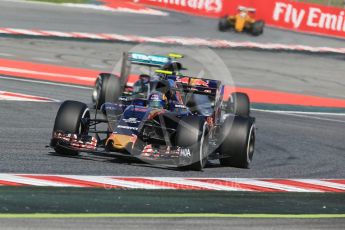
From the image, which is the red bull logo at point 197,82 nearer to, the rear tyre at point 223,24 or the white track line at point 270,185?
the white track line at point 270,185

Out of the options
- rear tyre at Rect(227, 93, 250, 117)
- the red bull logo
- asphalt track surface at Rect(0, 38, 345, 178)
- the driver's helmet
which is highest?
the red bull logo

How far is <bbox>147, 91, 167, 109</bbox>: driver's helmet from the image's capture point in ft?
39.3

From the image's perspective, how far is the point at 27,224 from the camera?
23.4ft

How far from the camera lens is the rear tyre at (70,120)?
11273mm

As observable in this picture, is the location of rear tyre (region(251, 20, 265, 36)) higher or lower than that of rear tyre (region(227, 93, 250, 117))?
lower

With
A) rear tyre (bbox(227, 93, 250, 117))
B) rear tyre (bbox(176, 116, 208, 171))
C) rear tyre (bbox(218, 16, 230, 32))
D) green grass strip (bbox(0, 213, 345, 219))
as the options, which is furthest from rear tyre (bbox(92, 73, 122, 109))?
rear tyre (bbox(218, 16, 230, 32))

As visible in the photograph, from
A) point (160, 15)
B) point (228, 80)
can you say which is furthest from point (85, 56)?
point (160, 15)

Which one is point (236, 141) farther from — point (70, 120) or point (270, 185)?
point (70, 120)

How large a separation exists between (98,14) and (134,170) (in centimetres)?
2638

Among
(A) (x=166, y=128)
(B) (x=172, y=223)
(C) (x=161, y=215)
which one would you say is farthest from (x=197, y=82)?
(B) (x=172, y=223)

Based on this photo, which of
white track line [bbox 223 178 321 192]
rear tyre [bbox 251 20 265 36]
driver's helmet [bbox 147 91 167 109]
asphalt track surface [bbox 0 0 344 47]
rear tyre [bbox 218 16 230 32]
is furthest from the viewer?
rear tyre [bbox 218 16 230 32]

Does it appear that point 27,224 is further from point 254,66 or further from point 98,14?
point 98,14

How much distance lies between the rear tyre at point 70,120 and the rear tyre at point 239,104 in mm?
3790

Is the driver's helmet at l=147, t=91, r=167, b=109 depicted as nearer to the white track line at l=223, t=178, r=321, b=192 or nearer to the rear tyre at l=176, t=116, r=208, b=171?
the rear tyre at l=176, t=116, r=208, b=171
